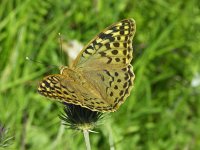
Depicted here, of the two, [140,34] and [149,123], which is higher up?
[140,34]

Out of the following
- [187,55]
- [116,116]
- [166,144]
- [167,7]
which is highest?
[167,7]

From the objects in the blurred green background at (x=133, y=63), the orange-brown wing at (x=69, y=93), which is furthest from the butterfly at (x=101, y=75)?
the blurred green background at (x=133, y=63)

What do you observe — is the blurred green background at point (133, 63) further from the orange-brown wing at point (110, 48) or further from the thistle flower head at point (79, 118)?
the thistle flower head at point (79, 118)

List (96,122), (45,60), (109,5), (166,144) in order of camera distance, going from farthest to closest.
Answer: (109,5)
(45,60)
(166,144)
(96,122)

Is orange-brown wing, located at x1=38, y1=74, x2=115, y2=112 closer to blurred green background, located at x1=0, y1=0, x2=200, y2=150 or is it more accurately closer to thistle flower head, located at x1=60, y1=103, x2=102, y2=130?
thistle flower head, located at x1=60, y1=103, x2=102, y2=130

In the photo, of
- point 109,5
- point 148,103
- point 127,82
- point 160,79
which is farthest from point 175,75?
point 127,82

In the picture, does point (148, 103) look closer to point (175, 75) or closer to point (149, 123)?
point (149, 123)

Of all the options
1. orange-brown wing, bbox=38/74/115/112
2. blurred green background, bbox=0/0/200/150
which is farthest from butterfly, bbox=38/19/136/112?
blurred green background, bbox=0/0/200/150
